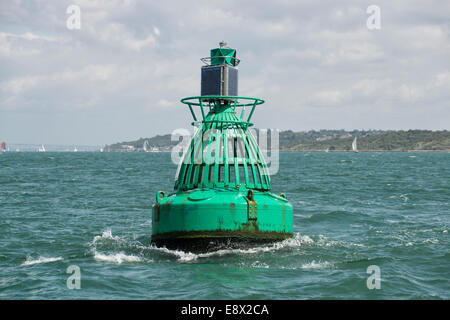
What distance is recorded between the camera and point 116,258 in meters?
23.1

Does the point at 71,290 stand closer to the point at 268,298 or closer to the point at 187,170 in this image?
the point at 268,298

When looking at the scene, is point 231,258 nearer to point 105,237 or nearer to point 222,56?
point 105,237

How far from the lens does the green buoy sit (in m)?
22.2

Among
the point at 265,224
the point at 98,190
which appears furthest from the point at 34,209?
the point at 265,224

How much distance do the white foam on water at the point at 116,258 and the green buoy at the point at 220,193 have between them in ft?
4.55

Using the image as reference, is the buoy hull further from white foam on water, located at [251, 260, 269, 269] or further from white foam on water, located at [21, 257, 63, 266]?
→ white foam on water, located at [21, 257, 63, 266]

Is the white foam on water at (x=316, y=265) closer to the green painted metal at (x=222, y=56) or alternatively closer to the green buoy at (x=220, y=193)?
the green buoy at (x=220, y=193)

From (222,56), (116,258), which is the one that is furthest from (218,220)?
(222,56)

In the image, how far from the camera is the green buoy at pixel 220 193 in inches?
876

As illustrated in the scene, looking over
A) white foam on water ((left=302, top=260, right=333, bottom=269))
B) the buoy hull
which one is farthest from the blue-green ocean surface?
the buoy hull

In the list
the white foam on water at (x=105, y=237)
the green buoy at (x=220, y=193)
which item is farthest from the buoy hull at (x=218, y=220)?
the white foam on water at (x=105, y=237)

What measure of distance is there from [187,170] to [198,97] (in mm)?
3334

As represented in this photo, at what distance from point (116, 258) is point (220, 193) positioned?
5.08m

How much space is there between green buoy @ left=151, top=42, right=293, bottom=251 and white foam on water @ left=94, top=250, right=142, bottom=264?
1386 mm
